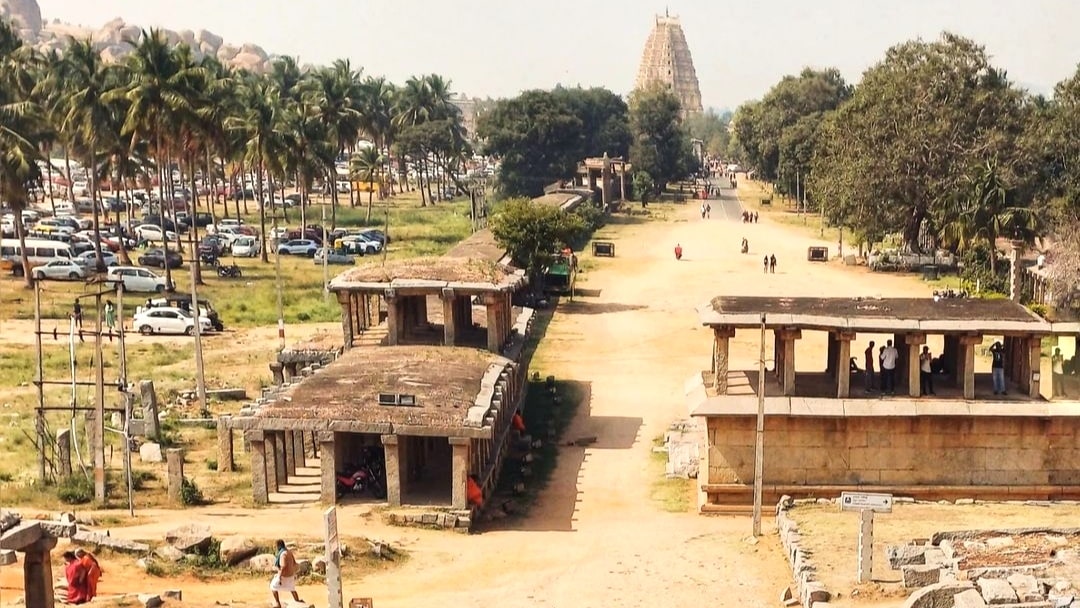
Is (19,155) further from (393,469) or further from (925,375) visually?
(925,375)

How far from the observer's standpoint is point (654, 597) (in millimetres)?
19578

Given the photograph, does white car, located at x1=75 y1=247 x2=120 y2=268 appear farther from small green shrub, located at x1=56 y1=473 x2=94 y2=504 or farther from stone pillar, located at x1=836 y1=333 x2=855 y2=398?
stone pillar, located at x1=836 y1=333 x2=855 y2=398

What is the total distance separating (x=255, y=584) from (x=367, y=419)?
5552 mm

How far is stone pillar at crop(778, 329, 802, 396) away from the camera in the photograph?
25.5 metres

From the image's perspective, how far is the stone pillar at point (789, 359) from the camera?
25453 millimetres

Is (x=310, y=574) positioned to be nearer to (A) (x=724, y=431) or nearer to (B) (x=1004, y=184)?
(A) (x=724, y=431)

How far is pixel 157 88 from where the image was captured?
50438mm

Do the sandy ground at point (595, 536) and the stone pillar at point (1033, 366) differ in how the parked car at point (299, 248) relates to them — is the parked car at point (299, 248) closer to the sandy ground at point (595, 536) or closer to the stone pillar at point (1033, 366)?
the sandy ground at point (595, 536)

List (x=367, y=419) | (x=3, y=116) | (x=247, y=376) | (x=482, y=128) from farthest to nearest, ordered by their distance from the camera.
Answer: (x=482, y=128), (x=3, y=116), (x=247, y=376), (x=367, y=419)

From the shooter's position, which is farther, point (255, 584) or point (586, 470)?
point (586, 470)

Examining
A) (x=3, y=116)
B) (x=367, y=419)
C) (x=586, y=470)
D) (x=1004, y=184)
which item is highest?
(x=3, y=116)

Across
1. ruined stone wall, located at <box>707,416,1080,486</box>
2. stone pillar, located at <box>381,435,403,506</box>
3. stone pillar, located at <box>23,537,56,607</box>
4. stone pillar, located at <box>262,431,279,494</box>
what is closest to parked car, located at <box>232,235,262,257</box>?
stone pillar, located at <box>262,431,279,494</box>

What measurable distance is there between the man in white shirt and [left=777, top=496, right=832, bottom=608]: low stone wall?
3.87 metres

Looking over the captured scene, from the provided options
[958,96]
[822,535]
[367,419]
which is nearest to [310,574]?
[367,419]
